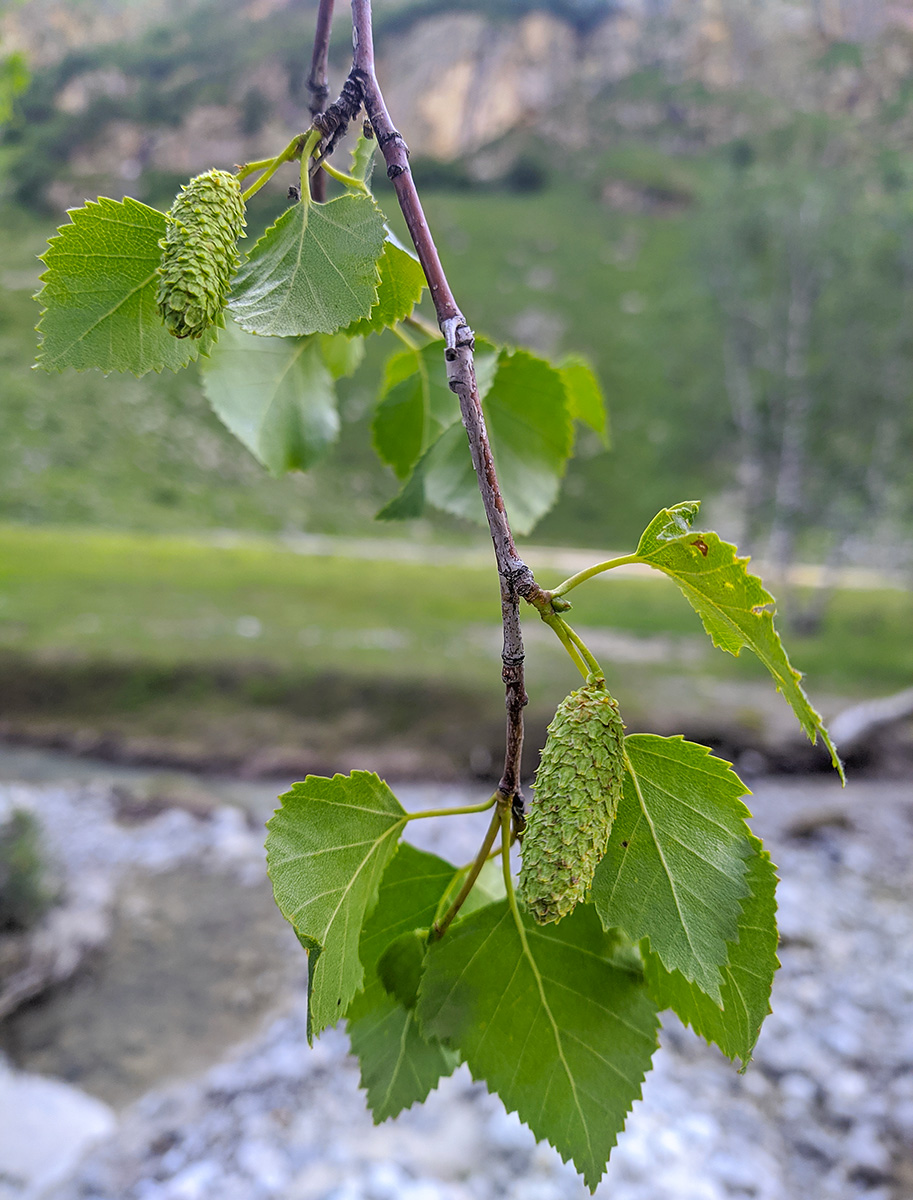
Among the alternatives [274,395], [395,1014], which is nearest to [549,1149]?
[395,1014]

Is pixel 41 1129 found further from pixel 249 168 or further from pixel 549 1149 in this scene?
pixel 249 168

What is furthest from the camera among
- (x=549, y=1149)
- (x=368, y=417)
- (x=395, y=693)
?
(x=368, y=417)

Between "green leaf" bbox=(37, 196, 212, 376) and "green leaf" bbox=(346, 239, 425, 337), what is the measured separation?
82mm

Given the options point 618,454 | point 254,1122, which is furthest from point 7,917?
point 618,454

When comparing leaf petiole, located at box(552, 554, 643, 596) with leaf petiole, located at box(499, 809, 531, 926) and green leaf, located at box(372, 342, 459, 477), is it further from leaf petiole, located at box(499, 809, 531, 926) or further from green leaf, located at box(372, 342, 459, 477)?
green leaf, located at box(372, 342, 459, 477)

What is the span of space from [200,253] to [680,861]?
0.30m

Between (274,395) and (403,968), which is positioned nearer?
(403,968)

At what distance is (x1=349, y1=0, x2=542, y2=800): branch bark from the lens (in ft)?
0.92

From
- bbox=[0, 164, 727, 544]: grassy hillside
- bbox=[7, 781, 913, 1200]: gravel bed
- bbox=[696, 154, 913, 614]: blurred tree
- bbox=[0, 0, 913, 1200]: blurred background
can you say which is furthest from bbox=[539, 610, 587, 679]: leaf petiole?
bbox=[696, 154, 913, 614]: blurred tree

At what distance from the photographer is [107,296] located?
0.34m

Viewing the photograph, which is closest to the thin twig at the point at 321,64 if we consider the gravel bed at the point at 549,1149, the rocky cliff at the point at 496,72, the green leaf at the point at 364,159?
the green leaf at the point at 364,159

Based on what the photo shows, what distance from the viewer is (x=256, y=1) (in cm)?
3584

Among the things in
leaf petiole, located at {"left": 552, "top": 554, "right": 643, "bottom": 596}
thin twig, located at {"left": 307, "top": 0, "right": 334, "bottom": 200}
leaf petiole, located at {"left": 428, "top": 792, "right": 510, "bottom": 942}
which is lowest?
leaf petiole, located at {"left": 428, "top": 792, "right": 510, "bottom": 942}

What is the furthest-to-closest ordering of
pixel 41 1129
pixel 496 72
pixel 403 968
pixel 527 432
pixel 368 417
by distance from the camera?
pixel 496 72
pixel 368 417
pixel 41 1129
pixel 527 432
pixel 403 968
